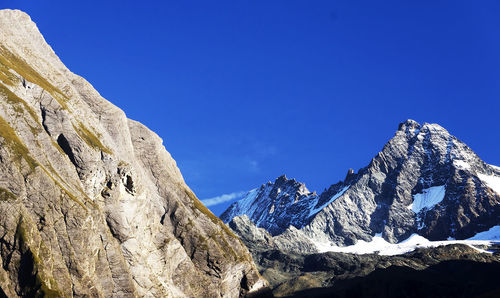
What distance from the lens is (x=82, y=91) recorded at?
183000 millimetres

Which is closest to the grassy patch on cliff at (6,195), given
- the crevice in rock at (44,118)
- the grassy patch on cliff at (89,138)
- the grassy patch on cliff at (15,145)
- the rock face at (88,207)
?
the rock face at (88,207)

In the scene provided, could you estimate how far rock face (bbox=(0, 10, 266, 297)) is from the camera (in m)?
100

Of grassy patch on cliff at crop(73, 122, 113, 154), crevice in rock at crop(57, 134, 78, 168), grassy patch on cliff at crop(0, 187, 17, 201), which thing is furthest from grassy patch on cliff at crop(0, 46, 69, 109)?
grassy patch on cliff at crop(0, 187, 17, 201)

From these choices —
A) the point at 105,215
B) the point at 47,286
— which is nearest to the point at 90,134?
the point at 105,215

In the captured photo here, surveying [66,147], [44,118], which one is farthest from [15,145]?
[44,118]

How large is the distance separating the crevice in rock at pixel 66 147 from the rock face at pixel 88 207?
1.01 feet

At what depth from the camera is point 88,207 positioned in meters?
118

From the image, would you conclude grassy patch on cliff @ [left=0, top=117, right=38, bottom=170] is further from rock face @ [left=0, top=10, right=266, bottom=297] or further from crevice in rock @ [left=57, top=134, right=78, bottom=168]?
crevice in rock @ [left=57, top=134, right=78, bottom=168]

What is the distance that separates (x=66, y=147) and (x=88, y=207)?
21209 millimetres

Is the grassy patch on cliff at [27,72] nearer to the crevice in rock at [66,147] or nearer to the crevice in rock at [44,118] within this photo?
the crevice in rock at [44,118]

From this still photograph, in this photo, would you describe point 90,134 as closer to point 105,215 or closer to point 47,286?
point 105,215

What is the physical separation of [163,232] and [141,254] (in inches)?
813

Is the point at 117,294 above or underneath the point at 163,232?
underneath

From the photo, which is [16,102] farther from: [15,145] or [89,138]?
[89,138]
